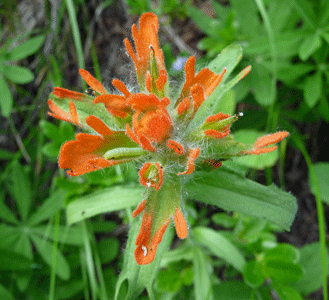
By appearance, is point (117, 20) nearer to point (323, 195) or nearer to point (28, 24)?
point (28, 24)

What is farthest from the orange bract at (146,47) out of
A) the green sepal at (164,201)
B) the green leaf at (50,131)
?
the green leaf at (50,131)

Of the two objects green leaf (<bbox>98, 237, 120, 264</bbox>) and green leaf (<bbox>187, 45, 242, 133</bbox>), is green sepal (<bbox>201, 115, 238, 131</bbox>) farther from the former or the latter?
green leaf (<bbox>98, 237, 120, 264</bbox>)

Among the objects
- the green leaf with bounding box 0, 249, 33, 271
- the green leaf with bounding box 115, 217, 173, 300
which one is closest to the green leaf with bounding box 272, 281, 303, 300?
the green leaf with bounding box 115, 217, 173, 300

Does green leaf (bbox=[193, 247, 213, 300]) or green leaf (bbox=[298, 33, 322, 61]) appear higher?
green leaf (bbox=[298, 33, 322, 61])

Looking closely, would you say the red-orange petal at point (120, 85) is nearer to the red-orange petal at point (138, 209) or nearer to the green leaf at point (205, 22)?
the red-orange petal at point (138, 209)

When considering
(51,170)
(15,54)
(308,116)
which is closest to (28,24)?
(15,54)

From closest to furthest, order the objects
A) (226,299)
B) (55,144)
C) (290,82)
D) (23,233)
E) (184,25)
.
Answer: (226,299)
(55,144)
(290,82)
(23,233)
(184,25)
